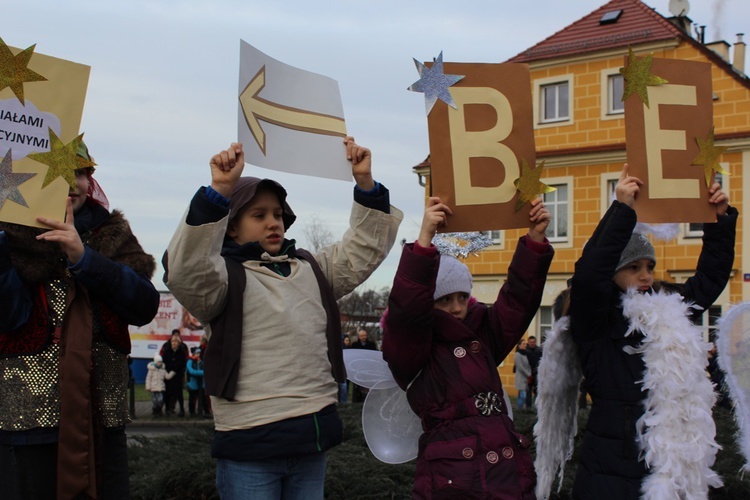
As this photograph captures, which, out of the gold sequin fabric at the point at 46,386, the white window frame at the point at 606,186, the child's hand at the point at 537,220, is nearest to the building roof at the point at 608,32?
the white window frame at the point at 606,186

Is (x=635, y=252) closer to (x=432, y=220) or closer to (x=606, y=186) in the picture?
(x=432, y=220)

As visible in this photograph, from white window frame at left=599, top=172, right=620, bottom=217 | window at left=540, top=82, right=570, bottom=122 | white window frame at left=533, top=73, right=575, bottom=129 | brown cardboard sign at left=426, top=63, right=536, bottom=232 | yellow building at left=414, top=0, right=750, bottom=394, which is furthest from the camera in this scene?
window at left=540, top=82, right=570, bottom=122

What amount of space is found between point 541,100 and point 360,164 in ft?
72.5

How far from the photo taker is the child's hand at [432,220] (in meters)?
3.30

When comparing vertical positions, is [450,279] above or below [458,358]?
above

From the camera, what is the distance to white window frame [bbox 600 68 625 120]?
23.6 metres

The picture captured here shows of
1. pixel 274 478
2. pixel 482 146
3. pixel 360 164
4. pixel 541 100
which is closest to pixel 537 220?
pixel 482 146

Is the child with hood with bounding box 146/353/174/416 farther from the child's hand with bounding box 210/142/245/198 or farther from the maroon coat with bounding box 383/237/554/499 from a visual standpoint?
the child's hand with bounding box 210/142/245/198

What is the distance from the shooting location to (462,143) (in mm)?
3502

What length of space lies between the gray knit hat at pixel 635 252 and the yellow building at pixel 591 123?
64.0 ft

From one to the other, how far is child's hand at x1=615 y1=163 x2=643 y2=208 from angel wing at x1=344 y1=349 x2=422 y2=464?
3.97 feet

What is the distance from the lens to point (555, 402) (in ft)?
12.9

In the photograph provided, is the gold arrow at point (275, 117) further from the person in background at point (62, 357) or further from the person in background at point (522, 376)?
the person in background at point (522, 376)

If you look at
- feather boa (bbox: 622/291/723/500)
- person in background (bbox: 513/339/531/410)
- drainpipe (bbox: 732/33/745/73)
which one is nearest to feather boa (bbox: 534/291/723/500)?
feather boa (bbox: 622/291/723/500)
